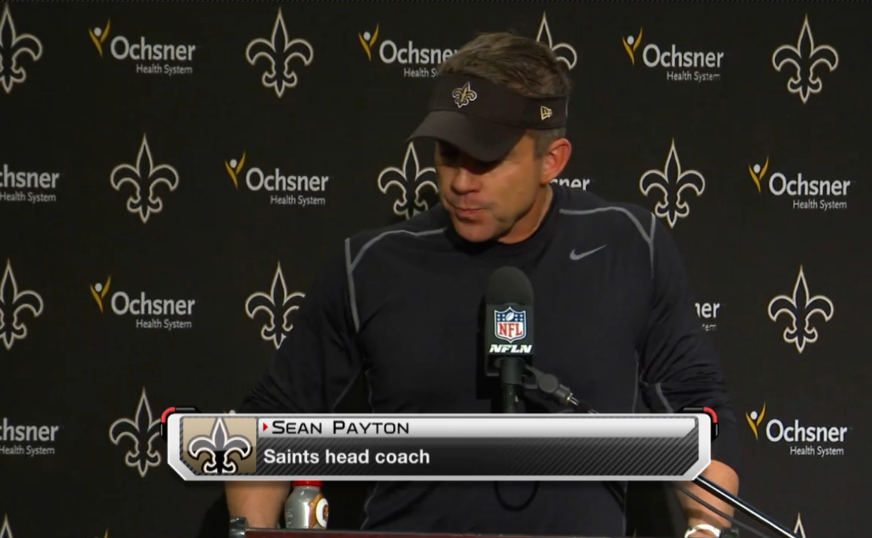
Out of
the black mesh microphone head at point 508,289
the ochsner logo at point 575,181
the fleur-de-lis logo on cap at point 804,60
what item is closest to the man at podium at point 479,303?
the black mesh microphone head at point 508,289

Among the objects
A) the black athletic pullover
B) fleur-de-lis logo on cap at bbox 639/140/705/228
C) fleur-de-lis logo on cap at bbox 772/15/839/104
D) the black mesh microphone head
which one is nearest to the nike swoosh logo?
the black athletic pullover

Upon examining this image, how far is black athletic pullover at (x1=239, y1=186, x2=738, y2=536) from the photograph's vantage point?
1.81m

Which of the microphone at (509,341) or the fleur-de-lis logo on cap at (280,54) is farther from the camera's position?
the fleur-de-lis logo on cap at (280,54)

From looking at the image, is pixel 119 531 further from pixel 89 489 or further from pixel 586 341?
pixel 586 341

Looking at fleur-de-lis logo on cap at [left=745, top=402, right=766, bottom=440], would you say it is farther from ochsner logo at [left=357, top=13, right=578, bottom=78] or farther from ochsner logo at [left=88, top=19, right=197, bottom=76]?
ochsner logo at [left=88, top=19, right=197, bottom=76]

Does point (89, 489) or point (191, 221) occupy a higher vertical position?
point (191, 221)

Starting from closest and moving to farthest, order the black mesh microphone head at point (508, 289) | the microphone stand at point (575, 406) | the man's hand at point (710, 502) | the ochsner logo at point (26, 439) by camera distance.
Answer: the microphone stand at point (575, 406)
the black mesh microphone head at point (508, 289)
the man's hand at point (710, 502)
the ochsner logo at point (26, 439)

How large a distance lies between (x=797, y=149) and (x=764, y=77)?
192mm

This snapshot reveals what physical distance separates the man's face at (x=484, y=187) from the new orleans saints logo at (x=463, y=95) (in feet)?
0.25

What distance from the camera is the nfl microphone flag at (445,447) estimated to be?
1.28 m

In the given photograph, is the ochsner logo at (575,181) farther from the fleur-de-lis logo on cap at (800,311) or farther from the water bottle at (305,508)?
the water bottle at (305,508)

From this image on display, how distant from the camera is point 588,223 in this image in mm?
1983

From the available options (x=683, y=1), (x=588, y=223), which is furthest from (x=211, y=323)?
(x=683, y=1)

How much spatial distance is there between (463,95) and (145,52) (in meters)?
1.09
